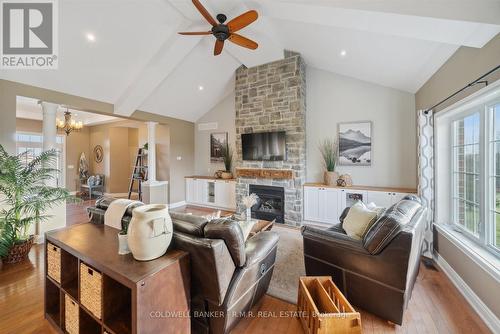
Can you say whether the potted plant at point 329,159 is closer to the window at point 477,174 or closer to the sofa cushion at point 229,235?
the window at point 477,174

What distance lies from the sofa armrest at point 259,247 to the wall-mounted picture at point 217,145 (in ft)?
14.2

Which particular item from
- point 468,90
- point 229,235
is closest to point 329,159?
point 468,90

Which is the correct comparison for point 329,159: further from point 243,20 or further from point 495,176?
point 243,20

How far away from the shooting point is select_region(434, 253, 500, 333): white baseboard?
5.55ft

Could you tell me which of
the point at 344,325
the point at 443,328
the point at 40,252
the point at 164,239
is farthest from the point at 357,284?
the point at 40,252

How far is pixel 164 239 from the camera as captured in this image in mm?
1303

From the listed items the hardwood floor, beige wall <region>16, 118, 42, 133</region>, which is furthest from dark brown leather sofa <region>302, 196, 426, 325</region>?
beige wall <region>16, 118, 42, 133</region>

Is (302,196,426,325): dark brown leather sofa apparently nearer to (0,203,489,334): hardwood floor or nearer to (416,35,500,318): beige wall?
(0,203,489,334): hardwood floor

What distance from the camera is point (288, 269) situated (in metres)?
2.62

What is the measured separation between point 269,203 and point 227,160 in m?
1.87

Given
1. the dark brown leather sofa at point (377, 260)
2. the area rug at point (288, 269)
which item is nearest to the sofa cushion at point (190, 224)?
the dark brown leather sofa at point (377, 260)

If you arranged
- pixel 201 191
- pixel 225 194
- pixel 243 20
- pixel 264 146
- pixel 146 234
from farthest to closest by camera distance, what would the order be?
pixel 201 191 < pixel 225 194 < pixel 264 146 < pixel 243 20 < pixel 146 234

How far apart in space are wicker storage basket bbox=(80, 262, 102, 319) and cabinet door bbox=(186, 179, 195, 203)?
480 cm

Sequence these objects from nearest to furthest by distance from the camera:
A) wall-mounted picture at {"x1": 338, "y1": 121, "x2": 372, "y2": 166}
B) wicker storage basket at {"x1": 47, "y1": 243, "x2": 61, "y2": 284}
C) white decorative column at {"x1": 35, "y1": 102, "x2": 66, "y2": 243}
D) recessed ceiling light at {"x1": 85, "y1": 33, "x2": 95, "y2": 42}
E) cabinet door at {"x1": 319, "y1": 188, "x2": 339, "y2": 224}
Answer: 1. wicker storage basket at {"x1": 47, "y1": 243, "x2": 61, "y2": 284}
2. recessed ceiling light at {"x1": 85, "y1": 33, "x2": 95, "y2": 42}
3. white decorative column at {"x1": 35, "y1": 102, "x2": 66, "y2": 243}
4. cabinet door at {"x1": 319, "y1": 188, "x2": 339, "y2": 224}
5. wall-mounted picture at {"x1": 338, "y1": 121, "x2": 372, "y2": 166}
